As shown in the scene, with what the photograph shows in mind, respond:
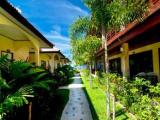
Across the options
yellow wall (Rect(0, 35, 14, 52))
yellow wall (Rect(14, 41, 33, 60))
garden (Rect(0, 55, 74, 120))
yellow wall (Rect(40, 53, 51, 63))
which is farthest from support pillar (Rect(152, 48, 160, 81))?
yellow wall (Rect(40, 53, 51, 63))

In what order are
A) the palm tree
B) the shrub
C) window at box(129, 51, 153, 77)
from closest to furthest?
the palm tree
window at box(129, 51, 153, 77)
the shrub

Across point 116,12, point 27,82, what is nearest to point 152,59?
point 116,12

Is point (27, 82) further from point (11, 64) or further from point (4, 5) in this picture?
point (4, 5)

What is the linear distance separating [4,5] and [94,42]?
8.48m

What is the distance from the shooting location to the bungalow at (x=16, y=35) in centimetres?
725

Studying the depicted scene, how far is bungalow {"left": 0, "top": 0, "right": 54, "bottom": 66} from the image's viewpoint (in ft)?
23.8

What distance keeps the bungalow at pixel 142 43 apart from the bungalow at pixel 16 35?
10.5 feet

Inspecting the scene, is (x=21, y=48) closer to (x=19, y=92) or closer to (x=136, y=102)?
(x=136, y=102)

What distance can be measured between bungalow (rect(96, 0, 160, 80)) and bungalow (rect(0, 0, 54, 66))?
3191 millimetres

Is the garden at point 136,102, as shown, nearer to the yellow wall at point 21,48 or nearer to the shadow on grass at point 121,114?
the shadow on grass at point 121,114

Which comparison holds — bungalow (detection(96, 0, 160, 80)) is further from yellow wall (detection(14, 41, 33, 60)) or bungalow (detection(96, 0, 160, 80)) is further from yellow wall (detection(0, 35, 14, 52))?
yellow wall (detection(0, 35, 14, 52))

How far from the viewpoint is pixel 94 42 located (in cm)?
1455

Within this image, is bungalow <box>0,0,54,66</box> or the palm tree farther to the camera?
the palm tree

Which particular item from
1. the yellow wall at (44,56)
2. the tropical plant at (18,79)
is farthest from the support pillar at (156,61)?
the yellow wall at (44,56)
